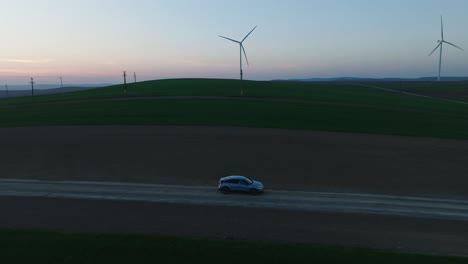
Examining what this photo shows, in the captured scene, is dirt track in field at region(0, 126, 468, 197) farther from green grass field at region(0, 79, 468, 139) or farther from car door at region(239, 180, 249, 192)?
green grass field at region(0, 79, 468, 139)

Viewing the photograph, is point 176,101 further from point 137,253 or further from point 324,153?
point 137,253

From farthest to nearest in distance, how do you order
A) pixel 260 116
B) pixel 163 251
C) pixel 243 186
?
1. pixel 260 116
2. pixel 243 186
3. pixel 163 251

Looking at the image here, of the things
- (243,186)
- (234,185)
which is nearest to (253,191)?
(243,186)

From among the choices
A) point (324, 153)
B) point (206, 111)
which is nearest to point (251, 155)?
point (324, 153)

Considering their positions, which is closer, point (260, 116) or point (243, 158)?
point (243, 158)

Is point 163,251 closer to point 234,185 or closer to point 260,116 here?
point 234,185
